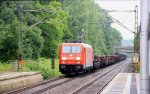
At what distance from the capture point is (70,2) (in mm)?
96000

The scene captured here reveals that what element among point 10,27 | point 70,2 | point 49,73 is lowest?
point 49,73

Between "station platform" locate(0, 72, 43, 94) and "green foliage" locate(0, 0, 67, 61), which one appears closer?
"station platform" locate(0, 72, 43, 94)

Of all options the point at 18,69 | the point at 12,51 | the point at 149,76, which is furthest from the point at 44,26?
the point at 149,76

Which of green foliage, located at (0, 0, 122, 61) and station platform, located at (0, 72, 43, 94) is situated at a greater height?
A: green foliage, located at (0, 0, 122, 61)

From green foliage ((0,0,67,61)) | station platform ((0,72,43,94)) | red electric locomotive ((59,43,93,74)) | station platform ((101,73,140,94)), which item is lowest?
station platform ((101,73,140,94))

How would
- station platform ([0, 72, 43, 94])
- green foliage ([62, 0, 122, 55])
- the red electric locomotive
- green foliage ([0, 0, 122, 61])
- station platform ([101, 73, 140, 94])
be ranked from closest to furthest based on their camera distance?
station platform ([101, 73, 140, 94]), station platform ([0, 72, 43, 94]), the red electric locomotive, green foliage ([0, 0, 122, 61]), green foliage ([62, 0, 122, 55])

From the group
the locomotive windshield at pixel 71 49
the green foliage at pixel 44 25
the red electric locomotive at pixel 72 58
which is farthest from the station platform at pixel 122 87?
the green foliage at pixel 44 25

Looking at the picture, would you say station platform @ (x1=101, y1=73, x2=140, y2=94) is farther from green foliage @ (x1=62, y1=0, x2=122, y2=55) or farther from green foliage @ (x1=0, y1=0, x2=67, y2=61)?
green foliage @ (x1=62, y1=0, x2=122, y2=55)

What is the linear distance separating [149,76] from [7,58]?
1676 inches

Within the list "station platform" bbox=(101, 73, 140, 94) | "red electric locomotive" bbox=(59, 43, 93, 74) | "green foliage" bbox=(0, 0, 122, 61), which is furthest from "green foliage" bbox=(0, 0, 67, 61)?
"station platform" bbox=(101, 73, 140, 94)

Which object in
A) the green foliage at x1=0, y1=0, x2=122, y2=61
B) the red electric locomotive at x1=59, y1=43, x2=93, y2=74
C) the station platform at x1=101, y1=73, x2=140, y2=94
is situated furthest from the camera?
the green foliage at x1=0, y1=0, x2=122, y2=61

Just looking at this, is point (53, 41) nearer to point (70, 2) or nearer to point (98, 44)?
point (70, 2)

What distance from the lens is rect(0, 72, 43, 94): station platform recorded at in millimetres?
24681

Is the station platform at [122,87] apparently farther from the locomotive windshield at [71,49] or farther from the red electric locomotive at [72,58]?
the locomotive windshield at [71,49]
